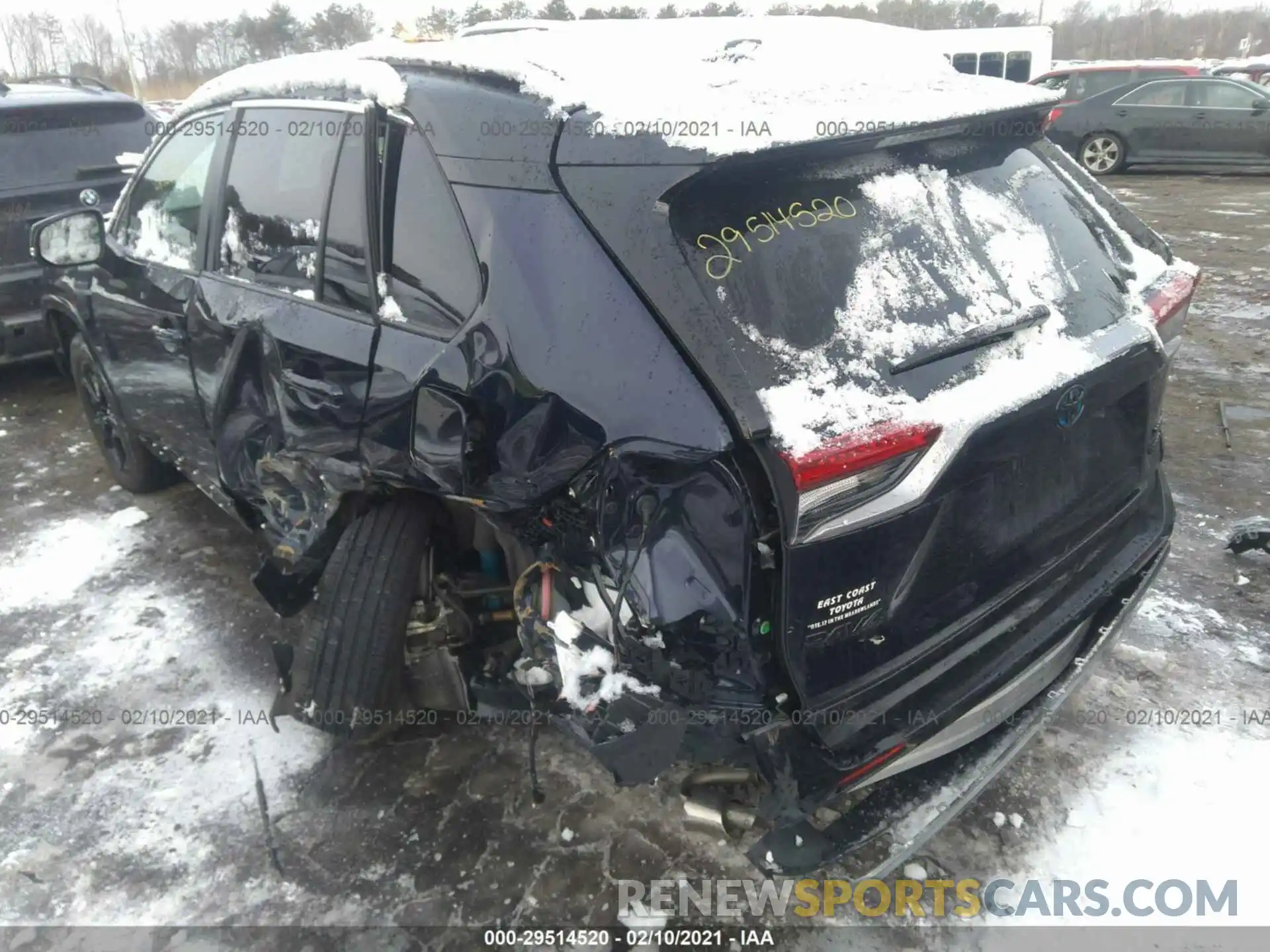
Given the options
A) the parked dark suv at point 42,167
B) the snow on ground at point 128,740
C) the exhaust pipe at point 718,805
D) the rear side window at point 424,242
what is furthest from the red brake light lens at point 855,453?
the parked dark suv at point 42,167

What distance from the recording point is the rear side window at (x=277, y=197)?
8.84 feet

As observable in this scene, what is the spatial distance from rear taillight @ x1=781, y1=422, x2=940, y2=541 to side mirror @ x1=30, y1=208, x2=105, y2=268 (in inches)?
133

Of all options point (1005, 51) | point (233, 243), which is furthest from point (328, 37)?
point (233, 243)

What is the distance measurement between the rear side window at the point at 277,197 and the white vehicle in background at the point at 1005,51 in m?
22.3

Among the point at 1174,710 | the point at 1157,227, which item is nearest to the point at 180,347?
the point at 1174,710

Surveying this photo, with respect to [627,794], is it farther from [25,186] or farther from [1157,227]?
[1157,227]

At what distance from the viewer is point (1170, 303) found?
96.8 inches

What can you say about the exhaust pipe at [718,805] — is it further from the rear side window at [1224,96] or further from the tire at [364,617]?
the rear side window at [1224,96]

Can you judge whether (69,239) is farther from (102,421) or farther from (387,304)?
(387,304)

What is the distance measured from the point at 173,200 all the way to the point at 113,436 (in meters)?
1.65

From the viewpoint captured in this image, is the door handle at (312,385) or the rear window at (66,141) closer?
the door handle at (312,385)

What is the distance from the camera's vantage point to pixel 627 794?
2.70 m

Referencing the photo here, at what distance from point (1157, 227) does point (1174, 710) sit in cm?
924

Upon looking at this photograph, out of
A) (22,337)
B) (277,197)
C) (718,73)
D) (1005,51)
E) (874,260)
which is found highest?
(1005,51)
